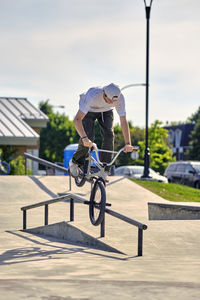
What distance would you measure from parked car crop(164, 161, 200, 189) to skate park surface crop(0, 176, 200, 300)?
15.8m

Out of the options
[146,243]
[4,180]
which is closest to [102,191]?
[146,243]

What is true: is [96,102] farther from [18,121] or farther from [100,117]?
[18,121]

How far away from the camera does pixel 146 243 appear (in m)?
7.56

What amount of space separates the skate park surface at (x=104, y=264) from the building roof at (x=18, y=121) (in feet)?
56.6

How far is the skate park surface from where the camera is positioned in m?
4.30

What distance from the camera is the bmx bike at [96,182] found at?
7758 millimetres

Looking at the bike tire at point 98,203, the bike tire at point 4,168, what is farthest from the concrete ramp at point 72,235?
the bike tire at point 4,168

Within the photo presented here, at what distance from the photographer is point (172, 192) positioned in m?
18.3

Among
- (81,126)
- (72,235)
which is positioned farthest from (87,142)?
(72,235)

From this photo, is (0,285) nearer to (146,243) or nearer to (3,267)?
(3,267)

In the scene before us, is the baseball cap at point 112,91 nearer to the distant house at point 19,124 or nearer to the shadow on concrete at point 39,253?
the shadow on concrete at point 39,253

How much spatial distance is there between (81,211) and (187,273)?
8.29 metres

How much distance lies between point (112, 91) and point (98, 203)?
1726 mm

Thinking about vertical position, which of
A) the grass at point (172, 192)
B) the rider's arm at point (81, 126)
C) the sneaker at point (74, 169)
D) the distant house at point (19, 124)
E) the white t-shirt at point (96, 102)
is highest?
the distant house at point (19, 124)
